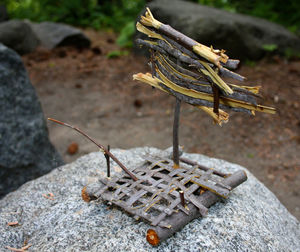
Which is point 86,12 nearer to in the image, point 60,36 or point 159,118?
point 60,36

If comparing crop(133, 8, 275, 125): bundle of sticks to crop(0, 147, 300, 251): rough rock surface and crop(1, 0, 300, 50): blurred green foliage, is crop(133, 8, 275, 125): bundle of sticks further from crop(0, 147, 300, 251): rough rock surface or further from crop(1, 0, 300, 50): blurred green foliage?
crop(1, 0, 300, 50): blurred green foliage

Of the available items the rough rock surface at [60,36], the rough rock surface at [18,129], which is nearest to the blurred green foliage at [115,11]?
the rough rock surface at [60,36]

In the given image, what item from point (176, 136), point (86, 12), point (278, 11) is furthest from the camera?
point (86, 12)

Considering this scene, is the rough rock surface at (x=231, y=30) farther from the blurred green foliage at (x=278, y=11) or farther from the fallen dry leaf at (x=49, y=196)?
the fallen dry leaf at (x=49, y=196)

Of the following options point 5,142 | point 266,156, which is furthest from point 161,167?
point 266,156

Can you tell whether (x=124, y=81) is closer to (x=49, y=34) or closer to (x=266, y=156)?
(x=49, y=34)

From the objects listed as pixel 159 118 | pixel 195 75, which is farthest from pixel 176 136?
pixel 159 118

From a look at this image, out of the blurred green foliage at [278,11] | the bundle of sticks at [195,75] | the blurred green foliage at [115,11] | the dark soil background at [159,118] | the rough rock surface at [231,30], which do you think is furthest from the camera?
the blurred green foliage at [115,11]
